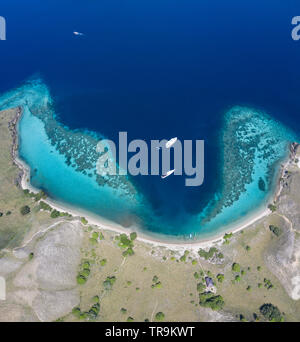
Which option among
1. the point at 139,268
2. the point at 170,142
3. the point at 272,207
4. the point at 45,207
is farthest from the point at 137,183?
the point at 272,207

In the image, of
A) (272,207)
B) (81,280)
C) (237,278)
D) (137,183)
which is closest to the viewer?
(81,280)

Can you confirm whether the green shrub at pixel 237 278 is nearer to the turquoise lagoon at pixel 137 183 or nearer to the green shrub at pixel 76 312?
the turquoise lagoon at pixel 137 183

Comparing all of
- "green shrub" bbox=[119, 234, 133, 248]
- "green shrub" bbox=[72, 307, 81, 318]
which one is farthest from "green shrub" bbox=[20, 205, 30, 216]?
"green shrub" bbox=[72, 307, 81, 318]

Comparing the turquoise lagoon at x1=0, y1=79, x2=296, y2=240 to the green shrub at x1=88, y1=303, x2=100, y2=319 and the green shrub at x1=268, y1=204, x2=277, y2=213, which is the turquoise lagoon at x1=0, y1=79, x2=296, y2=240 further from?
the green shrub at x1=88, y1=303, x2=100, y2=319

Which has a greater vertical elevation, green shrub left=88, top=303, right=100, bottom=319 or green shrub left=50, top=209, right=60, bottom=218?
green shrub left=50, top=209, right=60, bottom=218

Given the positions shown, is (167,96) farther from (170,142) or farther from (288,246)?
(288,246)

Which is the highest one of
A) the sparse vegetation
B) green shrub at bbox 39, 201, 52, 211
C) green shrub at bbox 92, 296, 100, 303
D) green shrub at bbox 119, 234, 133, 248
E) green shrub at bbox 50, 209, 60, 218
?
green shrub at bbox 39, 201, 52, 211
